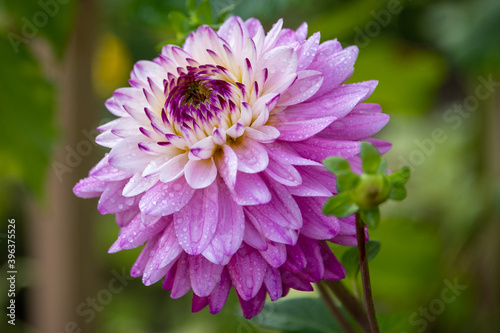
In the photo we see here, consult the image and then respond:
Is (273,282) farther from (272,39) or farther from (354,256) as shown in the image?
(272,39)

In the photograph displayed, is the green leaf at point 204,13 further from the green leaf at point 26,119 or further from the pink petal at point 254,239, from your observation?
the green leaf at point 26,119

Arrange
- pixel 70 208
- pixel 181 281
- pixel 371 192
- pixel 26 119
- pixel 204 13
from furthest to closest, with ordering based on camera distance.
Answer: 1. pixel 70 208
2. pixel 26 119
3. pixel 204 13
4. pixel 181 281
5. pixel 371 192

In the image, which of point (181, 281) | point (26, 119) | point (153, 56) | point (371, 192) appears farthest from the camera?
point (153, 56)

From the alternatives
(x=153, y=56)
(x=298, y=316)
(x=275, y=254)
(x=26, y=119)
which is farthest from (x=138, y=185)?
(x=153, y=56)

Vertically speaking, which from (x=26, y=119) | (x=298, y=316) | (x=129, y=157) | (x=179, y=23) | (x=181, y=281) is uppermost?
(x=26, y=119)

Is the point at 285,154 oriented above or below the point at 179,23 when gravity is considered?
below

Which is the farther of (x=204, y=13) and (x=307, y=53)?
(x=204, y=13)
